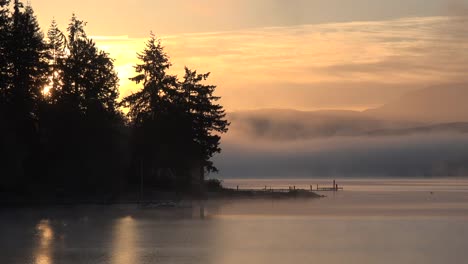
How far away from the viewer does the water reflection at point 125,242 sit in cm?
4117

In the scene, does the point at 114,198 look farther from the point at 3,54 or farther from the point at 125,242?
the point at 125,242

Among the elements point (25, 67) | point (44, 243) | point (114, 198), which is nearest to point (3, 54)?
point (25, 67)

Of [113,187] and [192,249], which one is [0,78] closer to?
[113,187]

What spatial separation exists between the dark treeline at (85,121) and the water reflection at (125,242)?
1969 cm

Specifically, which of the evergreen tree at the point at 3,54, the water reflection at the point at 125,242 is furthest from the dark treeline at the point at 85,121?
the water reflection at the point at 125,242

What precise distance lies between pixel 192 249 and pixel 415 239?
1548 centimetres

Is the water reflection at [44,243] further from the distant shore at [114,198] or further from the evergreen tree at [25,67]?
the evergreen tree at [25,67]

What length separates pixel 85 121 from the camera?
87250mm

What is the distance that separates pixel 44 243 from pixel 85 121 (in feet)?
132

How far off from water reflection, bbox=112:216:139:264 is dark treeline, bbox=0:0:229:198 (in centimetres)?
1969

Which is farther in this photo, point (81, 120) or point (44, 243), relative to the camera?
point (81, 120)

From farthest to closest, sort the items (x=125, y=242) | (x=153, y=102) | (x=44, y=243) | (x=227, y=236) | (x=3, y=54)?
(x=153, y=102)
(x=3, y=54)
(x=227, y=236)
(x=125, y=242)
(x=44, y=243)

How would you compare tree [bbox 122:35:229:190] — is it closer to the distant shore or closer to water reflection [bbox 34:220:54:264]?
the distant shore

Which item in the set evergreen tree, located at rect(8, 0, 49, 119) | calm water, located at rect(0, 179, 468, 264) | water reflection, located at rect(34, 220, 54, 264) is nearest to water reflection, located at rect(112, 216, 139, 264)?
calm water, located at rect(0, 179, 468, 264)
